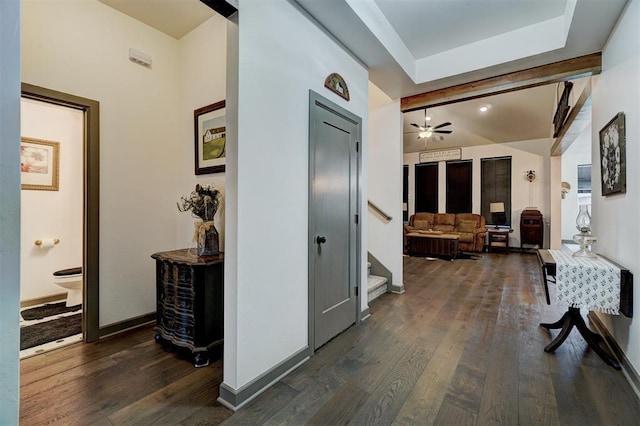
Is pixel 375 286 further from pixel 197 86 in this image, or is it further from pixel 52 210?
pixel 52 210

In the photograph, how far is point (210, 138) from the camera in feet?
9.35

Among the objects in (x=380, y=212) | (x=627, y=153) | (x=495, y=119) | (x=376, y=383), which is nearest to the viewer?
(x=376, y=383)

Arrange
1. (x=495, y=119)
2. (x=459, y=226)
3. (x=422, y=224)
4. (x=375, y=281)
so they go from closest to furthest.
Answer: (x=375, y=281) < (x=495, y=119) < (x=459, y=226) < (x=422, y=224)

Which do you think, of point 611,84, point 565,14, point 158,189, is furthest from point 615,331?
point 158,189

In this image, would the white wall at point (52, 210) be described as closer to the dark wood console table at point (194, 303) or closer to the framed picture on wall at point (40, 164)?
the framed picture on wall at point (40, 164)

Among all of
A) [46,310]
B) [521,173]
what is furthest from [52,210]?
[521,173]

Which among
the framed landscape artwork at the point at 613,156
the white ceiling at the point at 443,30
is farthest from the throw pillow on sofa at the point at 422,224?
the framed landscape artwork at the point at 613,156

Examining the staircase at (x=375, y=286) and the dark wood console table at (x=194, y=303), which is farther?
the staircase at (x=375, y=286)

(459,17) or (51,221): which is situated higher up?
(459,17)

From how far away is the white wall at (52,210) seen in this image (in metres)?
3.54

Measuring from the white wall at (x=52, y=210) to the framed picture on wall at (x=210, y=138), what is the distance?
1.60m

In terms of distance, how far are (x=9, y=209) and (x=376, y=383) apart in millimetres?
2061

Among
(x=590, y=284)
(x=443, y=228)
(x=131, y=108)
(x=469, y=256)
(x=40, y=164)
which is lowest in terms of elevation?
(x=469, y=256)

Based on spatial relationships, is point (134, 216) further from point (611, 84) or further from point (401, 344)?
point (611, 84)
